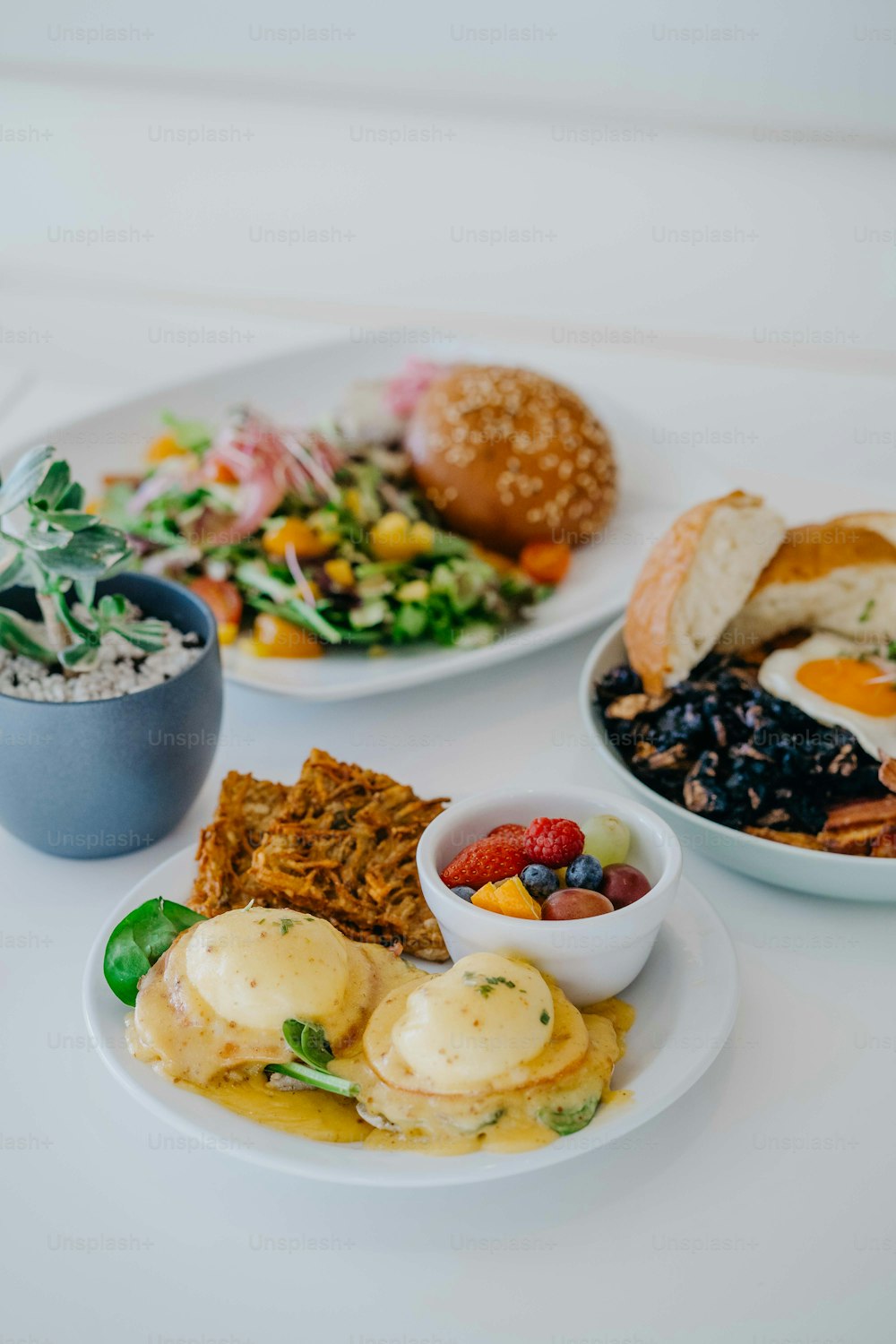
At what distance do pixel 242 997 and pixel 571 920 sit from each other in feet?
0.98

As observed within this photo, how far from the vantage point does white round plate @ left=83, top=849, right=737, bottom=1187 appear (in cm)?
97

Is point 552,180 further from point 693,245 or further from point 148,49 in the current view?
point 148,49

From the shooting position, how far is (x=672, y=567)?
61.8 inches

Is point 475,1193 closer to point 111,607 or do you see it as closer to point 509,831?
point 509,831

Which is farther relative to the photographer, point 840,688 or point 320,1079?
point 840,688

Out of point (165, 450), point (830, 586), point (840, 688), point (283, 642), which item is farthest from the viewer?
point (165, 450)

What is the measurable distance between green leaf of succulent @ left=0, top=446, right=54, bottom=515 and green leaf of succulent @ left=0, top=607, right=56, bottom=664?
0.15m

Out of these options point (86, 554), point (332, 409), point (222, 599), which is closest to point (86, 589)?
point (86, 554)

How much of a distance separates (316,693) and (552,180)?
2122 mm

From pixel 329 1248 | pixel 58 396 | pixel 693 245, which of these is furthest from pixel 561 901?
pixel 693 245

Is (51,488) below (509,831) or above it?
above

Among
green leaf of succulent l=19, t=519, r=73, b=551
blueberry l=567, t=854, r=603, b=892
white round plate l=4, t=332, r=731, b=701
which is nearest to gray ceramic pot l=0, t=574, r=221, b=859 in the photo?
green leaf of succulent l=19, t=519, r=73, b=551

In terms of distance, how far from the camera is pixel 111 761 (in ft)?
4.38

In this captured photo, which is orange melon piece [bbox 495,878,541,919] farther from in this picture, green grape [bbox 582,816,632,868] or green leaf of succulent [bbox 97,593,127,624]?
green leaf of succulent [bbox 97,593,127,624]
